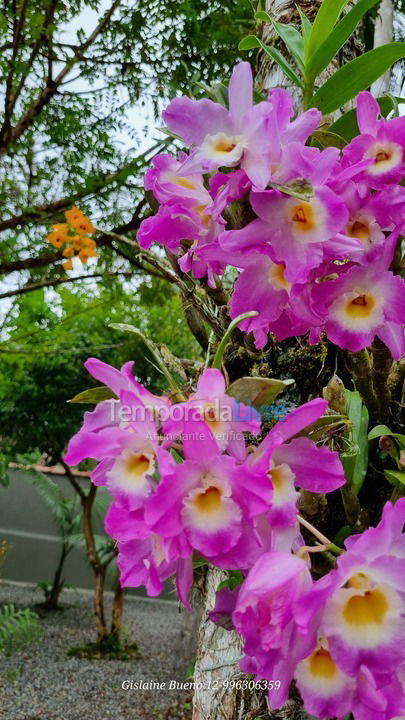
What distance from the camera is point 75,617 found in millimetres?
4598

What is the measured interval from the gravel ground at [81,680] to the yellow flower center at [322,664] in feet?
9.82

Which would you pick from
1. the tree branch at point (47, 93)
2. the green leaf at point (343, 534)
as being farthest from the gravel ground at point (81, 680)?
the green leaf at point (343, 534)

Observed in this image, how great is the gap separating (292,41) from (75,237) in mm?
1659

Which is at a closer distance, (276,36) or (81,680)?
(276,36)

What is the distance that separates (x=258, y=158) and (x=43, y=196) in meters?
2.35

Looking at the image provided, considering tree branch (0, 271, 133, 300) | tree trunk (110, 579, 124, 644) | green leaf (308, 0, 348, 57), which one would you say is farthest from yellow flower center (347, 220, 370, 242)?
tree trunk (110, 579, 124, 644)

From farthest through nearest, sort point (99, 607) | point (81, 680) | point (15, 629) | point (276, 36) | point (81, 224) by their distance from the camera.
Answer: point (99, 607), point (81, 680), point (15, 629), point (81, 224), point (276, 36)

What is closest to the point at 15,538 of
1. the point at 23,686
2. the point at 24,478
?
the point at 24,478

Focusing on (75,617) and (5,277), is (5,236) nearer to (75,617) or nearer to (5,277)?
(5,277)

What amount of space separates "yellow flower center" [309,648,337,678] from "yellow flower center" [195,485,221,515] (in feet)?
0.32

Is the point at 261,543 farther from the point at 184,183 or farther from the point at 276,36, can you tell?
the point at 276,36

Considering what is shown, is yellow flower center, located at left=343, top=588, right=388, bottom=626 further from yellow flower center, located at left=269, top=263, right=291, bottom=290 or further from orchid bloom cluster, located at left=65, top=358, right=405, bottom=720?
yellow flower center, located at left=269, top=263, right=291, bottom=290

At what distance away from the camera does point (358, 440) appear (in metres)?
0.47

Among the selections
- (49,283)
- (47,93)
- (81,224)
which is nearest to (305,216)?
(81,224)
